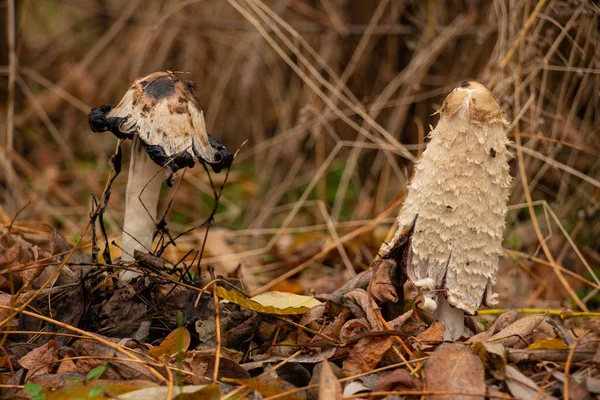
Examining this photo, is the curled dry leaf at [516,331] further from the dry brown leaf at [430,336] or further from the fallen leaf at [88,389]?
the fallen leaf at [88,389]

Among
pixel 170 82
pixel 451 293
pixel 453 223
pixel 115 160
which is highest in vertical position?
pixel 170 82

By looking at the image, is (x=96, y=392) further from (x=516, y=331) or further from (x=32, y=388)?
(x=516, y=331)

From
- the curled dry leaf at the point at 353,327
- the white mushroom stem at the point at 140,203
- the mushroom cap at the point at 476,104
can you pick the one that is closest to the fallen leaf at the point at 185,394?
the curled dry leaf at the point at 353,327

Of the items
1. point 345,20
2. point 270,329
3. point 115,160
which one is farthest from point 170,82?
point 345,20

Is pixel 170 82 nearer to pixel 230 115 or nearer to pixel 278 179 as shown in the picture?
pixel 278 179

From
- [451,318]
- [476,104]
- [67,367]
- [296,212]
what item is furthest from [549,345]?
→ [296,212]

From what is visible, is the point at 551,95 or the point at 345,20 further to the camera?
the point at 345,20

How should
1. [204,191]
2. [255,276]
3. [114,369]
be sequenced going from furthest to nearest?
[204,191], [255,276], [114,369]
